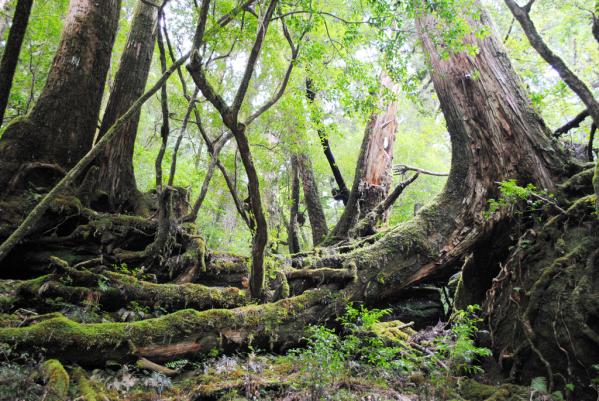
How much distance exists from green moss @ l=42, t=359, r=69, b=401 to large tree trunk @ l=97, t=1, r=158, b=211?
3.75 m

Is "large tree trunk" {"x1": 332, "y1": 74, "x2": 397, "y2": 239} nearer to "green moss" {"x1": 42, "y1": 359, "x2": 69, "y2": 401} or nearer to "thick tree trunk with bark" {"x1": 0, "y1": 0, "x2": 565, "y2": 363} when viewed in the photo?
"thick tree trunk with bark" {"x1": 0, "y1": 0, "x2": 565, "y2": 363}

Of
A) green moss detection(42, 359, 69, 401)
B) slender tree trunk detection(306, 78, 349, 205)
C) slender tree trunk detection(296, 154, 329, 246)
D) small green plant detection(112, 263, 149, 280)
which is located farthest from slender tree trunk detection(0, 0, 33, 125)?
slender tree trunk detection(296, 154, 329, 246)

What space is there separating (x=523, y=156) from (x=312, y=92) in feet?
15.5

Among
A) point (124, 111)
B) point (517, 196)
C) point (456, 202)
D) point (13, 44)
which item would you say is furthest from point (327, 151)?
point (13, 44)

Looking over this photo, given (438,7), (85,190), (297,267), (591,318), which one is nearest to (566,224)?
(591,318)

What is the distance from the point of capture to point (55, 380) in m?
2.62

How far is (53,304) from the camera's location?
3842 mm

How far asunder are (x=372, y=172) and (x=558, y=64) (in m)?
5.59

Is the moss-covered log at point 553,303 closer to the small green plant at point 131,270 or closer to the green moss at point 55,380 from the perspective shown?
the green moss at point 55,380

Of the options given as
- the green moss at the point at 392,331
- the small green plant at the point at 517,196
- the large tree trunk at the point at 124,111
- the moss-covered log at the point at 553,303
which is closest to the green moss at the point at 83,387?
the green moss at the point at 392,331

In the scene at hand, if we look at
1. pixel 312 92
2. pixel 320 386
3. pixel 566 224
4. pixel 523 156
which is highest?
pixel 312 92

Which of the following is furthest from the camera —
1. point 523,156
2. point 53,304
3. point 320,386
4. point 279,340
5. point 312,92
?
point 312,92

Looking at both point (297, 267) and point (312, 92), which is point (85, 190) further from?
point (312, 92)

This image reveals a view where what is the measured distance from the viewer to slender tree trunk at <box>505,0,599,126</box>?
328cm
